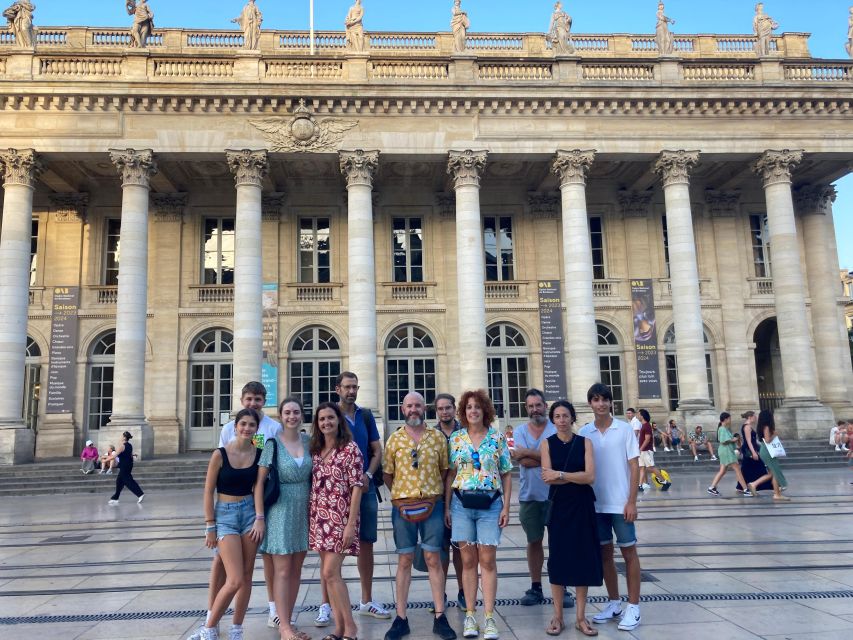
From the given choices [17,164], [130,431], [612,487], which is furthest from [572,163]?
[612,487]

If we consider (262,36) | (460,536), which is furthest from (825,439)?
(262,36)

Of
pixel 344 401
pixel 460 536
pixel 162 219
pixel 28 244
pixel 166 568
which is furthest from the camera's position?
pixel 162 219

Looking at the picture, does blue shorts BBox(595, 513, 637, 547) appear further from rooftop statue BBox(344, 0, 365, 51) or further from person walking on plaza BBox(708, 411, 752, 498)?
rooftop statue BBox(344, 0, 365, 51)

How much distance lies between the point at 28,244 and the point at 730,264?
24715 millimetres

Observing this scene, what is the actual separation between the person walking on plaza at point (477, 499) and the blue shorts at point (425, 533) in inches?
3.3

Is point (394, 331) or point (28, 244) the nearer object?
point (28, 244)

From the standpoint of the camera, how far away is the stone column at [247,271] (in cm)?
2002

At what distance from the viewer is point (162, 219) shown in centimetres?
2425

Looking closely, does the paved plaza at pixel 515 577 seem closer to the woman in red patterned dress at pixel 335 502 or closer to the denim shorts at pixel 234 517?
the woman in red patterned dress at pixel 335 502

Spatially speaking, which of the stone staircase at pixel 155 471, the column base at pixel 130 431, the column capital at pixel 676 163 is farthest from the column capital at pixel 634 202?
the column base at pixel 130 431

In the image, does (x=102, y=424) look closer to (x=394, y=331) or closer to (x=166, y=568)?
(x=394, y=331)

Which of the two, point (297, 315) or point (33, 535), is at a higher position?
point (297, 315)

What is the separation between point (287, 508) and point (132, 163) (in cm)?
1851

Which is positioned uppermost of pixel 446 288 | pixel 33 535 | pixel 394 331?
pixel 446 288
